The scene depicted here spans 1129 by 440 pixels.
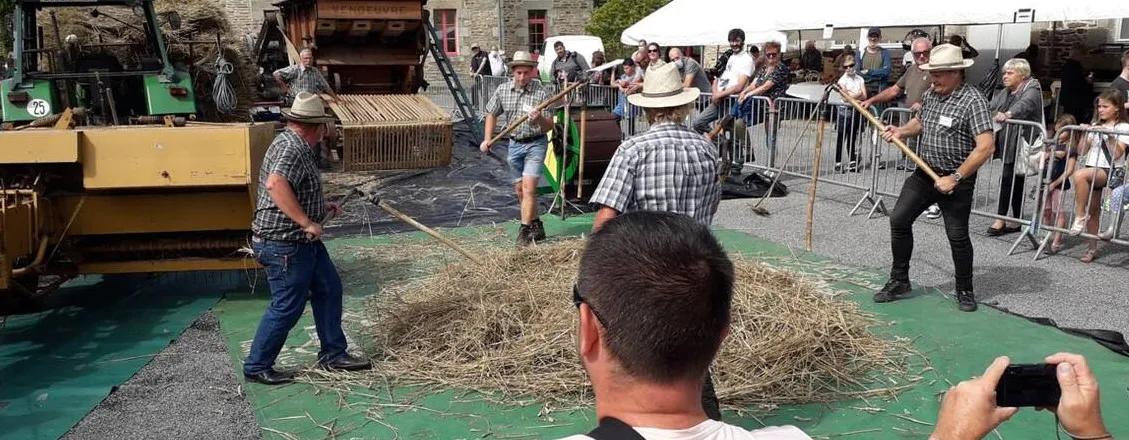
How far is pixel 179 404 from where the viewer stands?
4414 mm

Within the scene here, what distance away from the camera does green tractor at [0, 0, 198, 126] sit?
753 cm

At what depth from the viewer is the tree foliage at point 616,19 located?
2688 centimetres

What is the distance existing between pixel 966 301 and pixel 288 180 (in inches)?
164

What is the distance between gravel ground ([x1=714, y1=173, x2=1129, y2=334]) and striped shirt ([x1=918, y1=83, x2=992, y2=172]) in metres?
1.08

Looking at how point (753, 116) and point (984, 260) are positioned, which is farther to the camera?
point (753, 116)

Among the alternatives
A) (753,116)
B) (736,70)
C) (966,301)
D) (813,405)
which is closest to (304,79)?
(736,70)

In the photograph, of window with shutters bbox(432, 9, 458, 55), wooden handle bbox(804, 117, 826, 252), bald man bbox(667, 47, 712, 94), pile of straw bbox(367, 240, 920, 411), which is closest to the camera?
pile of straw bbox(367, 240, 920, 411)

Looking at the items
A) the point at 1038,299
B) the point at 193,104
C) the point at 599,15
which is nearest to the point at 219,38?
the point at 193,104

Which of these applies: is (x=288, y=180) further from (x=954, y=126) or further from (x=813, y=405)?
(x=954, y=126)

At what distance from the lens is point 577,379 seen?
4.41 meters

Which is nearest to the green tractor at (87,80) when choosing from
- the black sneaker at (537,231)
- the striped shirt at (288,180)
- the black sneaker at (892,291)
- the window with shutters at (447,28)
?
the black sneaker at (537,231)

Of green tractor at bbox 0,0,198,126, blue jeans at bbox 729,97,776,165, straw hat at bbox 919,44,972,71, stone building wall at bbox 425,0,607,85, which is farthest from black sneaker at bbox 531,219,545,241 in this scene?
stone building wall at bbox 425,0,607,85

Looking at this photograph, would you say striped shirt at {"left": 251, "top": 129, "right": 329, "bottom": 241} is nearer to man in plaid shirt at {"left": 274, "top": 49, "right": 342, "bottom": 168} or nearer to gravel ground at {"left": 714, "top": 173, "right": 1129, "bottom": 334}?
gravel ground at {"left": 714, "top": 173, "right": 1129, "bottom": 334}

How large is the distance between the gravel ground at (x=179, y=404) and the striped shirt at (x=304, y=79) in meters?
6.03
